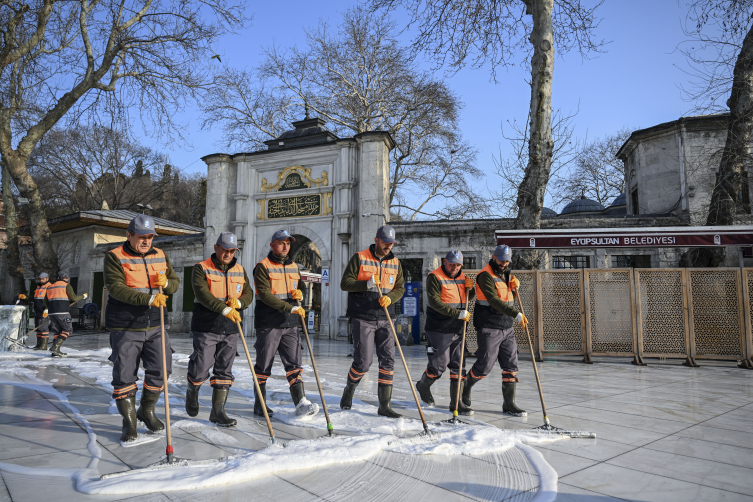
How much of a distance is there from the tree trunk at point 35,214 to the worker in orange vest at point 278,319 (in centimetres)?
1361

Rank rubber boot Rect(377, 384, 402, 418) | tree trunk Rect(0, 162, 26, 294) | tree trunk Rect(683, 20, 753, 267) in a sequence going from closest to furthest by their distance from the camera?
rubber boot Rect(377, 384, 402, 418) < tree trunk Rect(683, 20, 753, 267) < tree trunk Rect(0, 162, 26, 294)

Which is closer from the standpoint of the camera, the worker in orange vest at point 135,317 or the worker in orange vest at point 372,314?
the worker in orange vest at point 135,317

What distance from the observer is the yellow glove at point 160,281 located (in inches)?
173

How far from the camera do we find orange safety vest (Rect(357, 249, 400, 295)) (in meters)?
5.45

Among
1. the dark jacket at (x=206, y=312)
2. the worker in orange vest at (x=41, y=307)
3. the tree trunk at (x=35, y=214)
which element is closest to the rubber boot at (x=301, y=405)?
the dark jacket at (x=206, y=312)

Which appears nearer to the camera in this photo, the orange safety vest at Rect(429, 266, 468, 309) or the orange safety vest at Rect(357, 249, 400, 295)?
the orange safety vest at Rect(357, 249, 400, 295)

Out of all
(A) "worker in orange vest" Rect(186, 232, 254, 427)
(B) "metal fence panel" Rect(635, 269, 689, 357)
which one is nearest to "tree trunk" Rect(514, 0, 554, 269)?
(B) "metal fence panel" Rect(635, 269, 689, 357)

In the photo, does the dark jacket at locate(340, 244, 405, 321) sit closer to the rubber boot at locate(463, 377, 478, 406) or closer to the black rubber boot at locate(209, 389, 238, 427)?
the rubber boot at locate(463, 377, 478, 406)

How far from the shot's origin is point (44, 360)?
9.95 meters

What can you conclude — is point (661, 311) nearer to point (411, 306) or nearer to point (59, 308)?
point (411, 306)

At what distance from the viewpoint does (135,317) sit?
14.1 feet

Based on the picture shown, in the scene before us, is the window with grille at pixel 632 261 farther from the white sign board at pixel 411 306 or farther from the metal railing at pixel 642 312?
the white sign board at pixel 411 306

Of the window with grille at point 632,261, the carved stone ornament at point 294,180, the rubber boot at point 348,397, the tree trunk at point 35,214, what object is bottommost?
the rubber boot at point 348,397

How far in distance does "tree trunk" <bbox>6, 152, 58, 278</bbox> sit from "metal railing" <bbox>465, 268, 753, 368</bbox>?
47.7 feet
